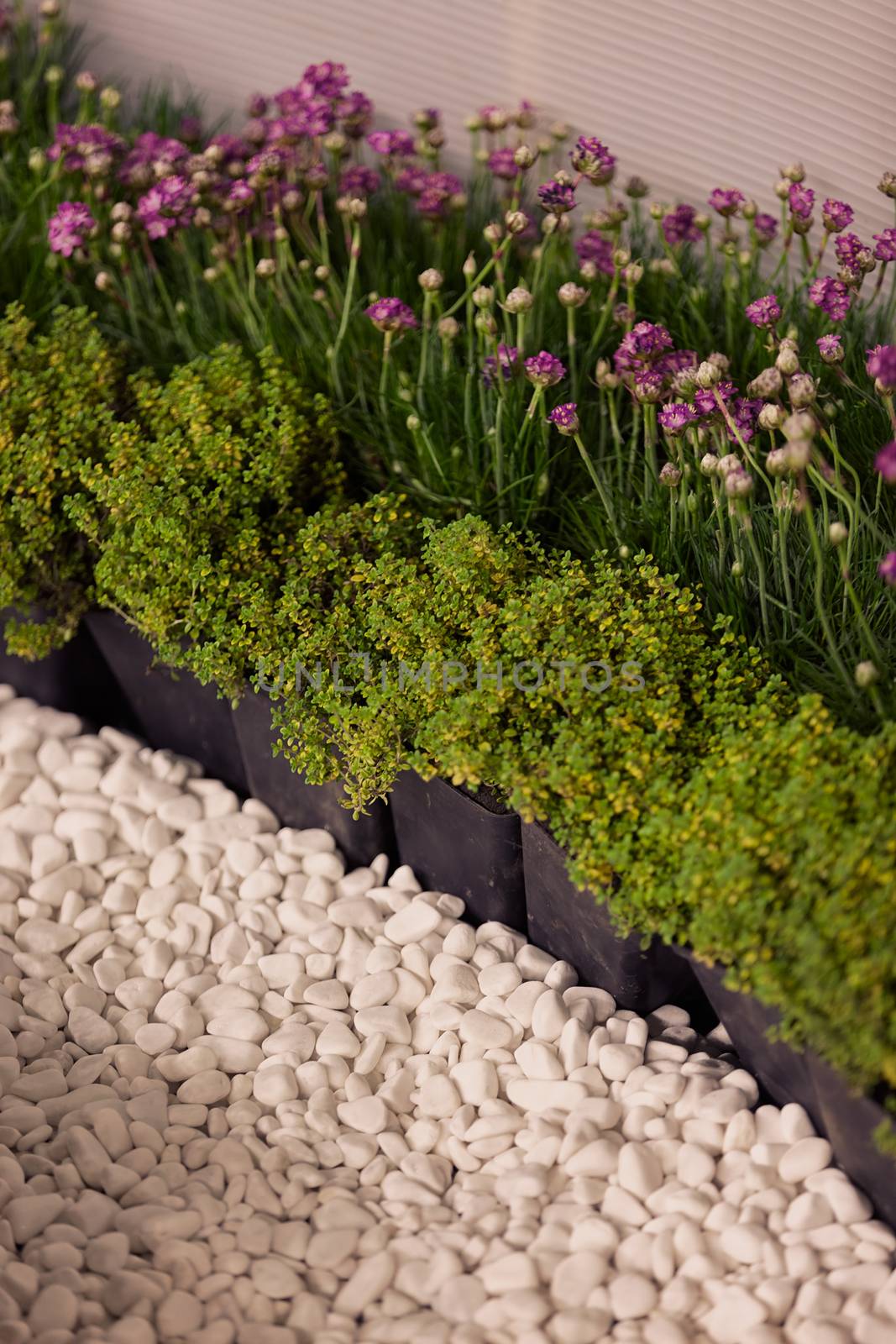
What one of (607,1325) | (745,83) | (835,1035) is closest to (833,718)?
(835,1035)

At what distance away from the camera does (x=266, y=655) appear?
5.49 feet

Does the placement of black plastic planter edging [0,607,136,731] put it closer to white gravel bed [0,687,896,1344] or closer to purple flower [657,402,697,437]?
white gravel bed [0,687,896,1344]

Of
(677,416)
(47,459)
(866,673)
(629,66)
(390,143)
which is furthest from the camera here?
(629,66)

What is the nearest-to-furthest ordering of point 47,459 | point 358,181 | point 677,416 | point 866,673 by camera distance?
point 866,673 → point 677,416 → point 47,459 → point 358,181

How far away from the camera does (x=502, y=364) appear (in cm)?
178

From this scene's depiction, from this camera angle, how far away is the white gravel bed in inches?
48.7

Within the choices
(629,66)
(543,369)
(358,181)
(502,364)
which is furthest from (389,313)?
(629,66)

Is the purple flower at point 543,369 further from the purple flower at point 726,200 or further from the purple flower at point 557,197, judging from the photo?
the purple flower at point 726,200

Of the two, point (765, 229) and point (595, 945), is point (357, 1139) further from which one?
point (765, 229)

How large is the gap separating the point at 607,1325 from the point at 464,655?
769 millimetres

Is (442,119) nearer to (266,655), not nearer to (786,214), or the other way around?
(786,214)

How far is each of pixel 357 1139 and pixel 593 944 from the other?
37 centimetres

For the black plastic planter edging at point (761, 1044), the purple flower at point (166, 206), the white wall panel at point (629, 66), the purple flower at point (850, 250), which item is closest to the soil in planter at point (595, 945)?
the black plastic planter edging at point (761, 1044)

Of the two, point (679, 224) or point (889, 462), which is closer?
point (889, 462)
